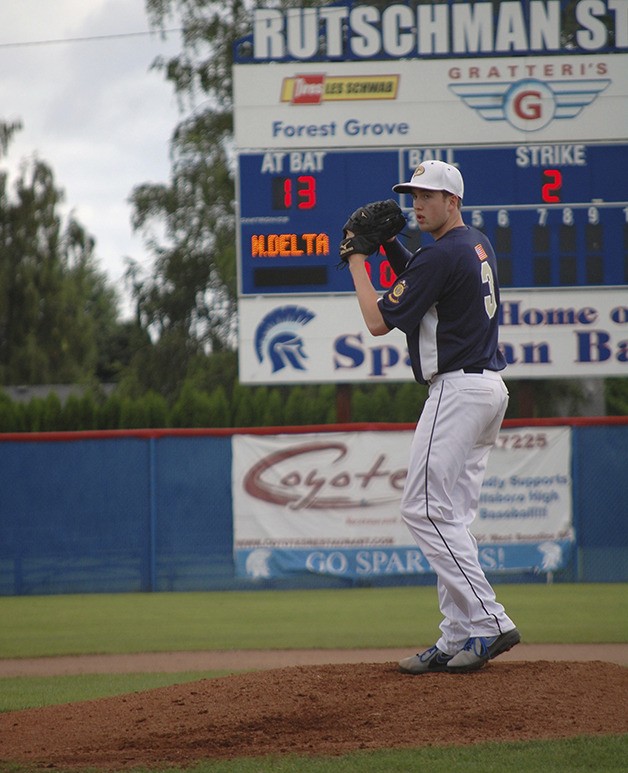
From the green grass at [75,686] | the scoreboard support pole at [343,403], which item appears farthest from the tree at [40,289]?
the green grass at [75,686]

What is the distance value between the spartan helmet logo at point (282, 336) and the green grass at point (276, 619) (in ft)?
7.90

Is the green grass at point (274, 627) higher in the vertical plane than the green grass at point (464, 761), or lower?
lower

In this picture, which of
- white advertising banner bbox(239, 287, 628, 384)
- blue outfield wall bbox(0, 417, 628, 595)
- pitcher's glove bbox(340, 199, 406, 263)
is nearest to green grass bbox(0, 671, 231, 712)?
pitcher's glove bbox(340, 199, 406, 263)

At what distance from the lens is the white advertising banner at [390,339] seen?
38.7 ft

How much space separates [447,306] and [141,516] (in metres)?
8.04

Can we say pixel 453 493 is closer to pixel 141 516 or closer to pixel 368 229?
pixel 368 229

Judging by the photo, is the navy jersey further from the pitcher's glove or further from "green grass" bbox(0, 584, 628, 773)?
"green grass" bbox(0, 584, 628, 773)

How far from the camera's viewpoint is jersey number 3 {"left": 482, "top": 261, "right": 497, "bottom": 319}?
449 cm

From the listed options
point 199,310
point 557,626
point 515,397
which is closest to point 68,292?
point 199,310

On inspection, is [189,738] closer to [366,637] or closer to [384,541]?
[366,637]

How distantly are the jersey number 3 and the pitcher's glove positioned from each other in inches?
15.1

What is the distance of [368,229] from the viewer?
15.1ft

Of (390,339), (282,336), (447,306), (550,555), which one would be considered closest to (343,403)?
(390,339)

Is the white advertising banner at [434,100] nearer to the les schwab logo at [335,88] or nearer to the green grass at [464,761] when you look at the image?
the les schwab logo at [335,88]
